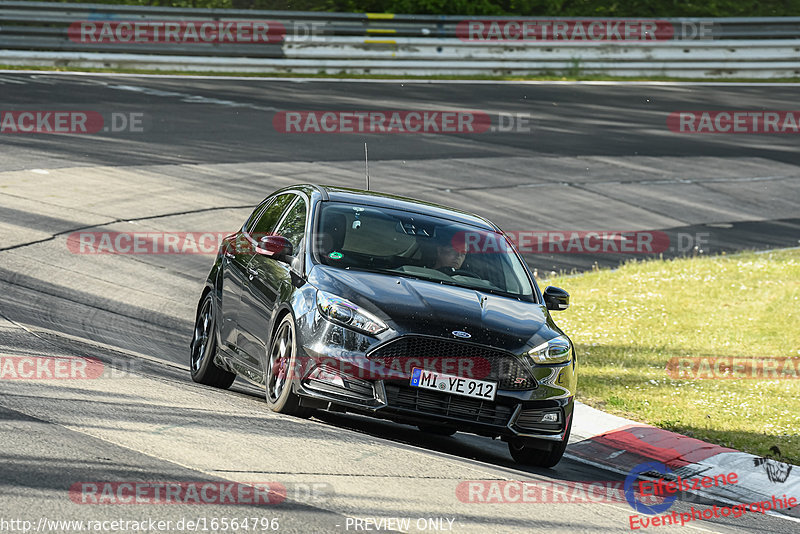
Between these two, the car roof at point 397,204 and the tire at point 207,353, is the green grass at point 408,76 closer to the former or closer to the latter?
the tire at point 207,353

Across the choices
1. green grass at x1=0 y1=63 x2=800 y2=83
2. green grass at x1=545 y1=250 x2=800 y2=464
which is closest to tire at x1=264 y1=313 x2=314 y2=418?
green grass at x1=545 y1=250 x2=800 y2=464

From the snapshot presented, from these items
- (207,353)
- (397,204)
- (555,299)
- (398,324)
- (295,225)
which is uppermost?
(397,204)

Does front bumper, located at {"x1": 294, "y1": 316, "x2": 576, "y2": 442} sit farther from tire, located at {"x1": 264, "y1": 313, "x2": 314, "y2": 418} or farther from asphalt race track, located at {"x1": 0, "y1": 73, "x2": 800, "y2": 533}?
asphalt race track, located at {"x1": 0, "y1": 73, "x2": 800, "y2": 533}

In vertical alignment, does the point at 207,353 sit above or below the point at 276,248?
below

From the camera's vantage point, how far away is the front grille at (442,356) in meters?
7.63

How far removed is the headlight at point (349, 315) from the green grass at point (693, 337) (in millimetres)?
3273

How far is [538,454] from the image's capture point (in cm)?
→ 829

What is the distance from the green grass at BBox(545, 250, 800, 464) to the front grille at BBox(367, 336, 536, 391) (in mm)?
2663

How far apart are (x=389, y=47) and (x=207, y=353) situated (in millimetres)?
22124

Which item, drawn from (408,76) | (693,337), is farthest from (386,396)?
(408,76)

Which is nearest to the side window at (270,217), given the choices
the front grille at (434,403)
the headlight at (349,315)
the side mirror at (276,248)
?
the side mirror at (276,248)

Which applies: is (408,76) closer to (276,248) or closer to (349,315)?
(276,248)

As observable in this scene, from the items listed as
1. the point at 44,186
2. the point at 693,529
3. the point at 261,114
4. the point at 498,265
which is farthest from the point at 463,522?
the point at 261,114

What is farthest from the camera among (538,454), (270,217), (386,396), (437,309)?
(270,217)
